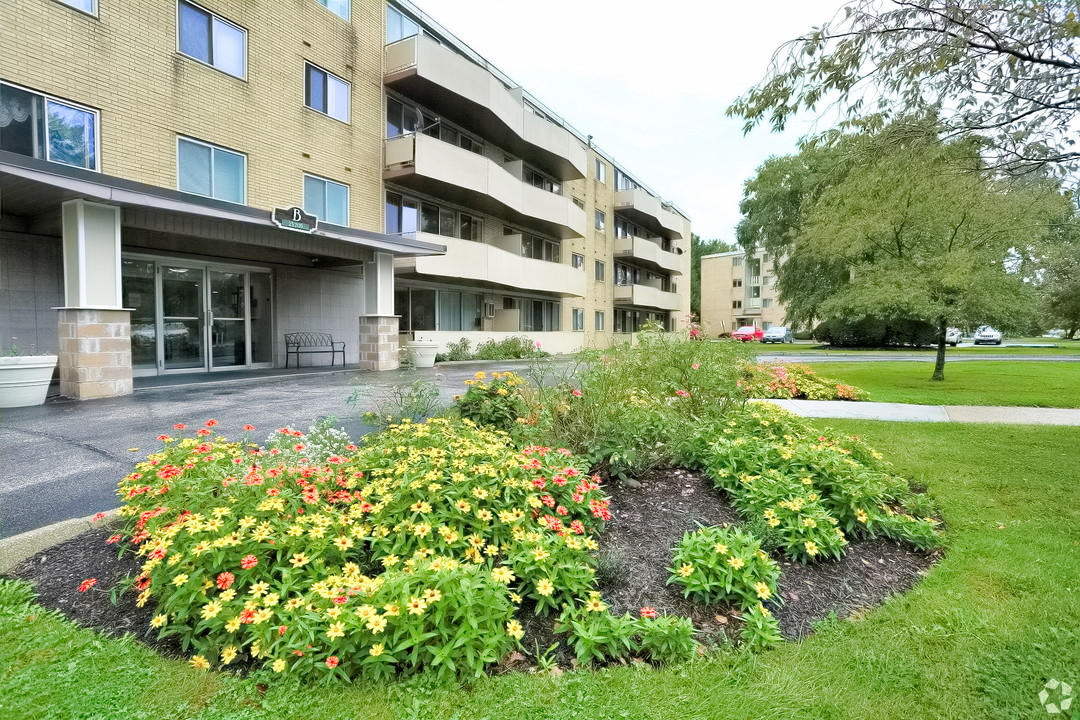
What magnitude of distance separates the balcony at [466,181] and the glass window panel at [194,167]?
209 inches

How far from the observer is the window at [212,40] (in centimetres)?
1195

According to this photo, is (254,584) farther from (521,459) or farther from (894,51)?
(894,51)

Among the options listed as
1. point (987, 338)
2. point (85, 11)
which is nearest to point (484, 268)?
point (85, 11)

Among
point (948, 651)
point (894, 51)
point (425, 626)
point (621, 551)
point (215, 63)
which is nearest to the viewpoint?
point (425, 626)

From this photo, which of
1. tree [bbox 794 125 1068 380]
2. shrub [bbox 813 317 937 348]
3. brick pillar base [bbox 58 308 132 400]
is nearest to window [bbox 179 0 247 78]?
brick pillar base [bbox 58 308 132 400]

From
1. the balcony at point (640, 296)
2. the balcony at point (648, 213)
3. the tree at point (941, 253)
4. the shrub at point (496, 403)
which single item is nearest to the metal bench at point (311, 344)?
the shrub at point (496, 403)

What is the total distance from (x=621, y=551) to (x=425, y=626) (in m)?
1.31

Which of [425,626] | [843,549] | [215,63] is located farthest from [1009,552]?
[215,63]

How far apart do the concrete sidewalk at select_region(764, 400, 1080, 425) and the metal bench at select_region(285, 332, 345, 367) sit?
12354mm

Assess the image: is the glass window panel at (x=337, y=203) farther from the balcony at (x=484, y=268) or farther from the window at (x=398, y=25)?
the window at (x=398, y=25)

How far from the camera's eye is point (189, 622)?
251cm

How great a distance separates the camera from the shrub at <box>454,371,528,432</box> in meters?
5.19

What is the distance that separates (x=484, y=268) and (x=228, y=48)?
922cm

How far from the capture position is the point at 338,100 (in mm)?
15484
